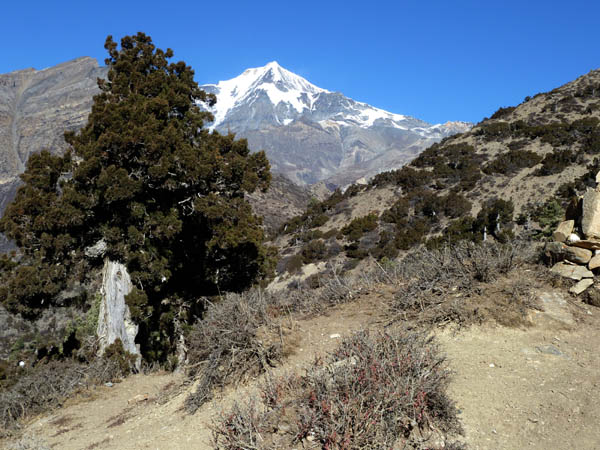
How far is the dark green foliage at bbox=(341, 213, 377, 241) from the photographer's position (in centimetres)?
2455

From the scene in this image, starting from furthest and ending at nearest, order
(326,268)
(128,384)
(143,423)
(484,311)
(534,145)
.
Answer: (534,145) → (326,268) → (128,384) → (484,311) → (143,423)

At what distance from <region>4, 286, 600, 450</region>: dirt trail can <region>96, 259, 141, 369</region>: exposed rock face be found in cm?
341

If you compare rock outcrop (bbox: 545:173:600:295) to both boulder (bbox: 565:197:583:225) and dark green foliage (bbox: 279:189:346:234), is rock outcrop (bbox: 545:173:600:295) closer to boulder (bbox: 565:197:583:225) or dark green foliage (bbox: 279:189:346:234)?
boulder (bbox: 565:197:583:225)

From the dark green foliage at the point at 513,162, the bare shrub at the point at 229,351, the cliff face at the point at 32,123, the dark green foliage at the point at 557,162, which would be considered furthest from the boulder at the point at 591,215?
the cliff face at the point at 32,123

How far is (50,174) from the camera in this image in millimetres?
9523

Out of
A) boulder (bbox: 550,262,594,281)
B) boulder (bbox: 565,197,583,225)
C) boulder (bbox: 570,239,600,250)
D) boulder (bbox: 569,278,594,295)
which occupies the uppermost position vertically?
boulder (bbox: 565,197,583,225)

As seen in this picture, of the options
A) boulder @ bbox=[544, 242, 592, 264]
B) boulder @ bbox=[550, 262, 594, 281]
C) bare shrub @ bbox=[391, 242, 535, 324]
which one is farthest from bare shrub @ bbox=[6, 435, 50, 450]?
boulder @ bbox=[544, 242, 592, 264]

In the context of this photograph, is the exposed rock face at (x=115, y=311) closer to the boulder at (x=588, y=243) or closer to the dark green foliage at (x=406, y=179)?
the boulder at (x=588, y=243)

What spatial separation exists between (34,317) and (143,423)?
706 centimetres

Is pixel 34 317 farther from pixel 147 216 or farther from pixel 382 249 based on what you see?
pixel 382 249

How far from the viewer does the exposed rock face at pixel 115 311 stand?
9.50 m

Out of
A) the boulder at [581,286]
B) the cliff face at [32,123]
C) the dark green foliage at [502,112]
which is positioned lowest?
the boulder at [581,286]

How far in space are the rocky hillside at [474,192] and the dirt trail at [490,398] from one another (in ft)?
40.3

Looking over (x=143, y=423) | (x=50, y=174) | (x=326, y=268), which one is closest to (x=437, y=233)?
(x=326, y=268)
